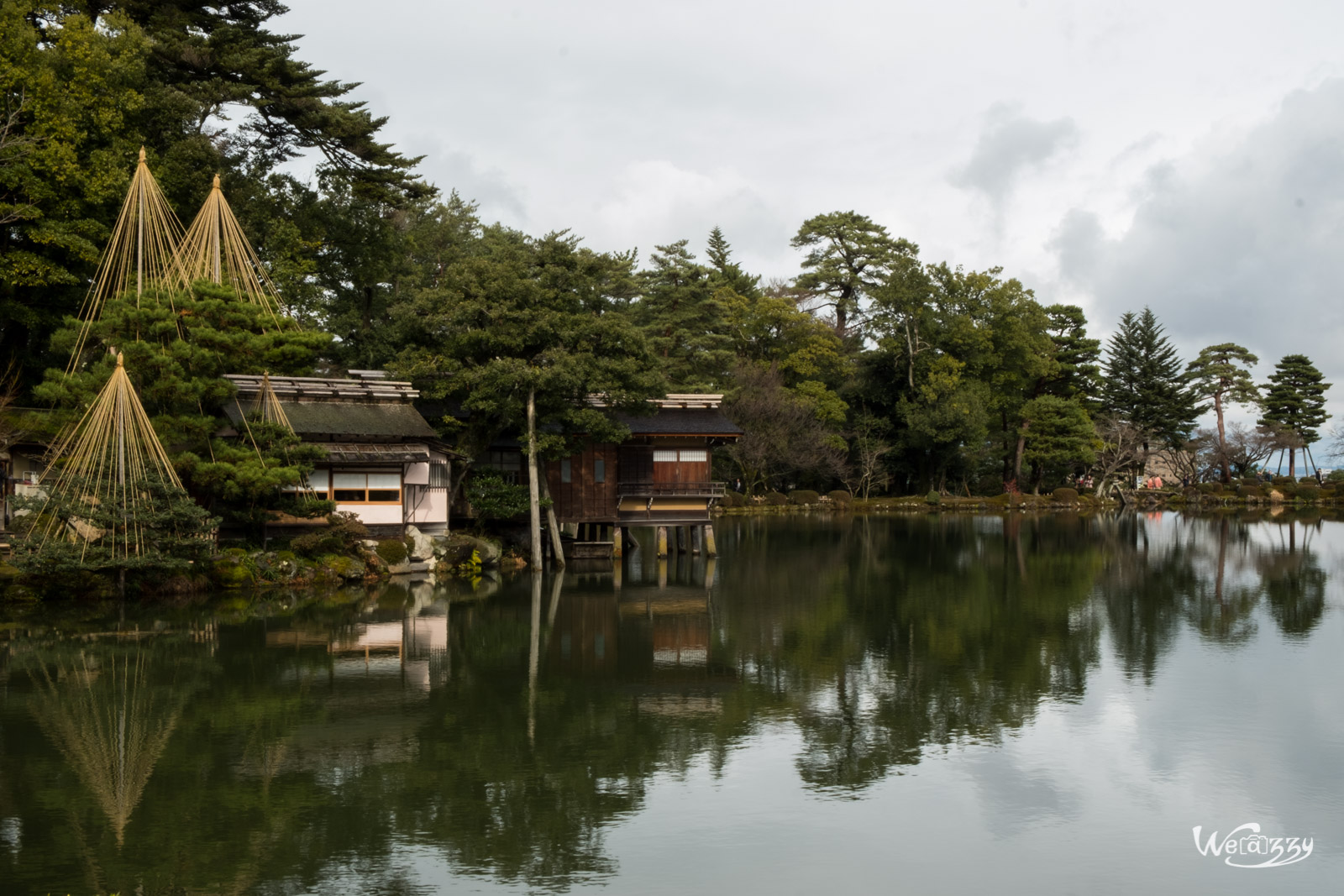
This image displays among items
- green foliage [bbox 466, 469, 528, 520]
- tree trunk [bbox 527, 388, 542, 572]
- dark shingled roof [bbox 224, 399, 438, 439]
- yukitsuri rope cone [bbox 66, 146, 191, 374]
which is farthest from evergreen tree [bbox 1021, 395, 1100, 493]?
yukitsuri rope cone [bbox 66, 146, 191, 374]

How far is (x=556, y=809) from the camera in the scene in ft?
35.3

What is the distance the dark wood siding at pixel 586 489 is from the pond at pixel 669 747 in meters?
9.49

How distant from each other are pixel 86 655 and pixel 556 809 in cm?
1149

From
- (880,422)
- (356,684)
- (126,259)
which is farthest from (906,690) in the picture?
(880,422)

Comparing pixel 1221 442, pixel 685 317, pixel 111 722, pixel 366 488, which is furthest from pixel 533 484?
pixel 1221 442

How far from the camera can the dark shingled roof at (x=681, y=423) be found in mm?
34531

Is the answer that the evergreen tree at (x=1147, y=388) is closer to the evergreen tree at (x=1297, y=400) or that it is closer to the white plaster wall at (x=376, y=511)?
the evergreen tree at (x=1297, y=400)

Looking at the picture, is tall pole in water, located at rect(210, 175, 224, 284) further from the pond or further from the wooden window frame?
the pond

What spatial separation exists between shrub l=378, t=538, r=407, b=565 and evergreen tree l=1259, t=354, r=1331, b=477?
67.8 meters

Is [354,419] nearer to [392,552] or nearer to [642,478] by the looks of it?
[392,552]

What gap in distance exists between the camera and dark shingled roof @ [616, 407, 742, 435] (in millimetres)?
34531

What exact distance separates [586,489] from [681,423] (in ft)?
13.1

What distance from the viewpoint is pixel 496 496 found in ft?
104

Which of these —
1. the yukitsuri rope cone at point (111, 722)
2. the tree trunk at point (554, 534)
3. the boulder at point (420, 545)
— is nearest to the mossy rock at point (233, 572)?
the boulder at point (420, 545)
